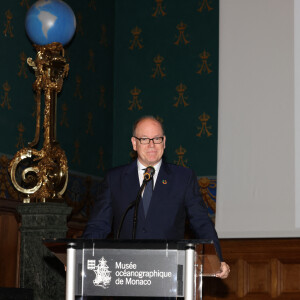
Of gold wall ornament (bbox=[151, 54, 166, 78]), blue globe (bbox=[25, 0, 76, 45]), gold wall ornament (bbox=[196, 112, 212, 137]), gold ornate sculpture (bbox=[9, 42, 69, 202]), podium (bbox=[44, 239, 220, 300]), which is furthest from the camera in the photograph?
gold wall ornament (bbox=[151, 54, 166, 78])

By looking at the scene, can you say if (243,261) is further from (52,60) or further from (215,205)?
(52,60)

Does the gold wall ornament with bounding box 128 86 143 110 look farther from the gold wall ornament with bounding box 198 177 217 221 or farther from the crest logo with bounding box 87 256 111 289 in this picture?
the crest logo with bounding box 87 256 111 289

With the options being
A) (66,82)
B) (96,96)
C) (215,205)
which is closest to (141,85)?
(96,96)

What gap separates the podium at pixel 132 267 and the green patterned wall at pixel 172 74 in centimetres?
372

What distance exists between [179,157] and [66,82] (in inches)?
50.7

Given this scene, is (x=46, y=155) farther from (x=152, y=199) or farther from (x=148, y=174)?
(x=148, y=174)

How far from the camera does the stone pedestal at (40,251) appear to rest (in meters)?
4.52

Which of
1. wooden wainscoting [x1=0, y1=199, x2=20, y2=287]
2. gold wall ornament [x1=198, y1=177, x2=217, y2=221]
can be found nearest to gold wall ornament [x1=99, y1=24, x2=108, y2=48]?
gold wall ornament [x1=198, y1=177, x2=217, y2=221]

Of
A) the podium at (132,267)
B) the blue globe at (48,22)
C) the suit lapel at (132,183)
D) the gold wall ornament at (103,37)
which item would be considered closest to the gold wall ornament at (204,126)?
the gold wall ornament at (103,37)

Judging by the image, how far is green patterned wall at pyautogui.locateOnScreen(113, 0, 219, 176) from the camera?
6.15 metres

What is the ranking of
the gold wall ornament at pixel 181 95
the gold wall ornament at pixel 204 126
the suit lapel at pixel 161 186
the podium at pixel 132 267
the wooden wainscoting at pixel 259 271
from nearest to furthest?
the podium at pixel 132 267 → the suit lapel at pixel 161 186 → the wooden wainscoting at pixel 259 271 → the gold wall ornament at pixel 204 126 → the gold wall ornament at pixel 181 95

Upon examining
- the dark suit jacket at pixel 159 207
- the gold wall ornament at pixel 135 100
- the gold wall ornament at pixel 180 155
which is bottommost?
the dark suit jacket at pixel 159 207

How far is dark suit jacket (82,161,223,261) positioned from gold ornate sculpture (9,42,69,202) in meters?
1.54

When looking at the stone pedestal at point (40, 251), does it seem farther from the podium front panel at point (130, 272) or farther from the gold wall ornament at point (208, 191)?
the podium front panel at point (130, 272)
